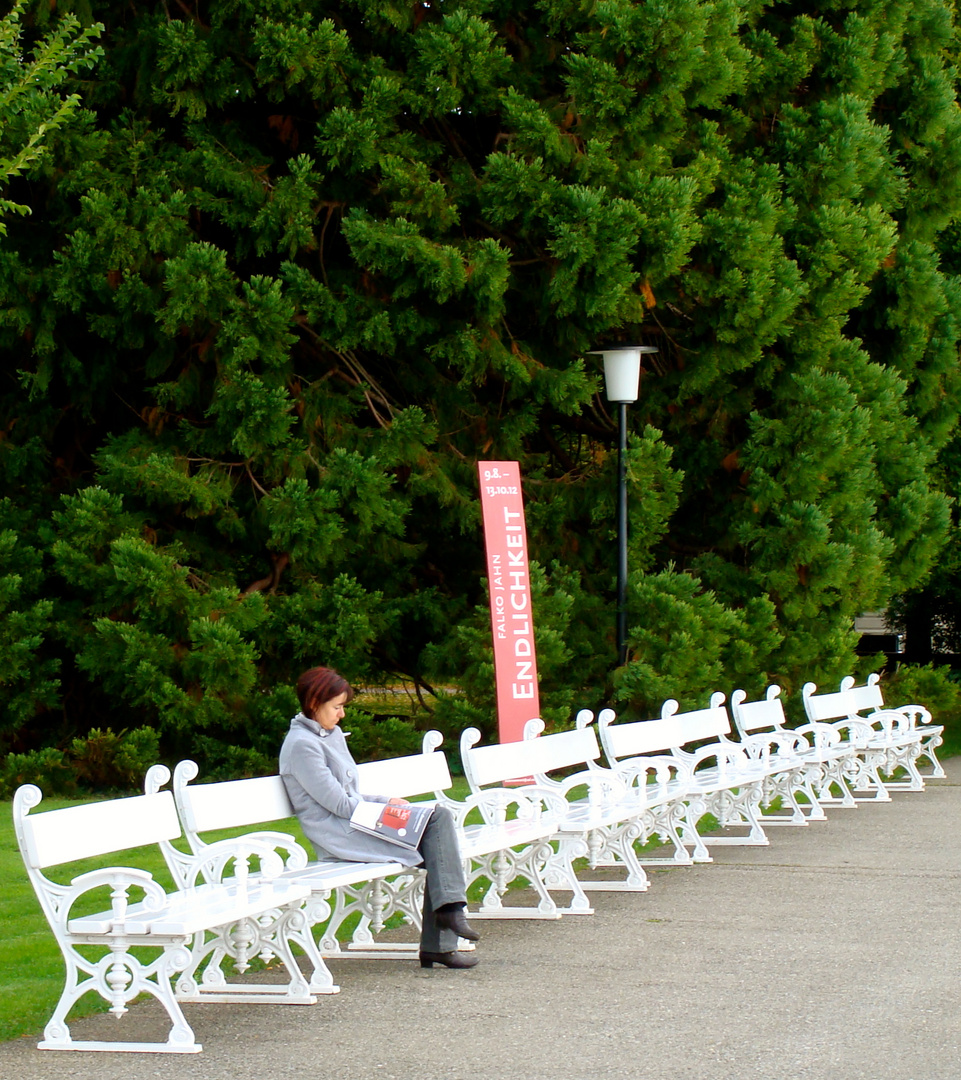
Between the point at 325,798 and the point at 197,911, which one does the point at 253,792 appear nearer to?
the point at 325,798

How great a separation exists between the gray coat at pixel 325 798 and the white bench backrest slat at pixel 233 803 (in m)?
0.07

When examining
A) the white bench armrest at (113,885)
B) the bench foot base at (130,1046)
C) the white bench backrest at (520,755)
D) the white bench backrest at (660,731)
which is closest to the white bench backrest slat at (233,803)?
the white bench armrest at (113,885)

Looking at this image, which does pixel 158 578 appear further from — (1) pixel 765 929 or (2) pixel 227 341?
(1) pixel 765 929

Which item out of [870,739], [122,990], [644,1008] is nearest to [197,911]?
[122,990]

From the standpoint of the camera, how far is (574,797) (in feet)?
39.0

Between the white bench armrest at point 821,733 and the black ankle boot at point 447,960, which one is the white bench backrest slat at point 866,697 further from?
the black ankle boot at point 447,960

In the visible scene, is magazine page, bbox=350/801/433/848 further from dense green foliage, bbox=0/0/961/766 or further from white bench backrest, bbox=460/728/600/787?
dense green foliage, bbox=0/0/961/766

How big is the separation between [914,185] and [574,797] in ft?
29.0

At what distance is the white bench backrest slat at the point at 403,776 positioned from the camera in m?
7.35

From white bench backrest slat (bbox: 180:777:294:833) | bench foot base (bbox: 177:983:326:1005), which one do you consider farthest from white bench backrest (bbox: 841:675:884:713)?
bench foot base (bbox: 177:983:326:1005)

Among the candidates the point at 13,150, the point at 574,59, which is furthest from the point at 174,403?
the point at 574,59

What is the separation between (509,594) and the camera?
12.4m

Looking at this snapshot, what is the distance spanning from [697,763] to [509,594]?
7.86ft

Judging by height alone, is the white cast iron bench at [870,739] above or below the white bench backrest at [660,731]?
below
